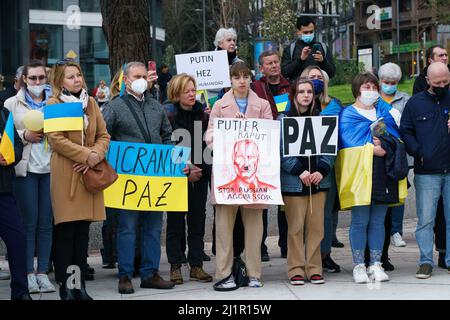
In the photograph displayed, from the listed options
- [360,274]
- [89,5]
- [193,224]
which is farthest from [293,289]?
[89,5]

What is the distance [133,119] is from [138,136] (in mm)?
160

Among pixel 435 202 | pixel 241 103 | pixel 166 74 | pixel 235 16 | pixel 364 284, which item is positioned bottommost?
pixel 364 284

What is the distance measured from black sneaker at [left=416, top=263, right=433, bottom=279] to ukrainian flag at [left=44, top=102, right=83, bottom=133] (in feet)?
11.5

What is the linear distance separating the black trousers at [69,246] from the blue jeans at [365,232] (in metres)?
2.56

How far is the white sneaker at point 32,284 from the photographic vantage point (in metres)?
7.78

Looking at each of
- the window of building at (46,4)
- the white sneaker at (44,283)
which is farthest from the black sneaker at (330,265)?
the window of building at (46,4)

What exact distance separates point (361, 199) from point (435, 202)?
32.9 inches

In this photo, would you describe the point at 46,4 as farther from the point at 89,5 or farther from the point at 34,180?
the point at 34,180

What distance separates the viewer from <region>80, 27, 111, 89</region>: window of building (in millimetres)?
36062

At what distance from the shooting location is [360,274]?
8070 mm

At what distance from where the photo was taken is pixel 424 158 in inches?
326

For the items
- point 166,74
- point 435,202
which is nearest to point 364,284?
point 435,202

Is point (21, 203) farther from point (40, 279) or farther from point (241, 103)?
point (241, 103)

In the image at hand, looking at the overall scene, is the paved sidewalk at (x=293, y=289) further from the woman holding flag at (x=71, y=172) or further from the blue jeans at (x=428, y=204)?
the woman holding flag at (x=71, y=172)
